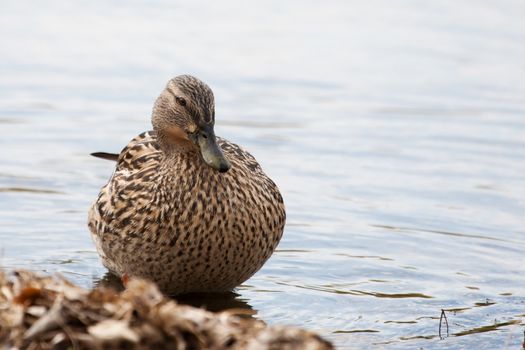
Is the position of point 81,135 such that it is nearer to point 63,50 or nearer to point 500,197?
point 63,50

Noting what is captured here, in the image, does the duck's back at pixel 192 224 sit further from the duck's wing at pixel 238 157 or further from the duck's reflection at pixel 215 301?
the duck's reflection at pixel 215 301

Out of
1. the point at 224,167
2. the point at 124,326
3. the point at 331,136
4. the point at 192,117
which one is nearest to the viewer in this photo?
the point at 124,326

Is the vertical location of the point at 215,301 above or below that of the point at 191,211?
below

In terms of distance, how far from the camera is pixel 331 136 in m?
11.7

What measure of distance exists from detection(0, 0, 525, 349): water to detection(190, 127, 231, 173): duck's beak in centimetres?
100

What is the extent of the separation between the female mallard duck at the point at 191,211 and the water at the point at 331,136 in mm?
442

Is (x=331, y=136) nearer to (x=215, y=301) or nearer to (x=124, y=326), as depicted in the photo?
(x=215, y=301)

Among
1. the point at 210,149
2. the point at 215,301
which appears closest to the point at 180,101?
the point at 210,149

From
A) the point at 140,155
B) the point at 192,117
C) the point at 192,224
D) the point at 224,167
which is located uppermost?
the point at 192,117

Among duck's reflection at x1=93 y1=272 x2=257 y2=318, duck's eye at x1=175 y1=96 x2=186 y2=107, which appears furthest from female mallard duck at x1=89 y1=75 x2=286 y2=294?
duck's reflection at x1=93 y1=272 x2=257 y2=318

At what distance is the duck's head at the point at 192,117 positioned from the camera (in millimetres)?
7129

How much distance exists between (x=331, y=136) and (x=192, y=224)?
15.3 ft

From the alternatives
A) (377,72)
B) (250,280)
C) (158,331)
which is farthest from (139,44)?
(158,331)

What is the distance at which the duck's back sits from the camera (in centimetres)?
727
